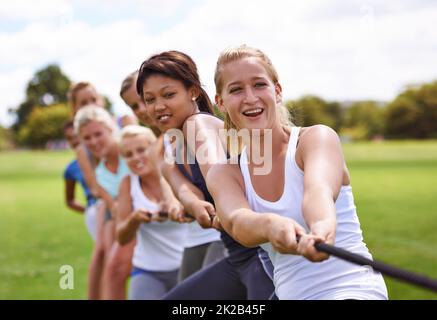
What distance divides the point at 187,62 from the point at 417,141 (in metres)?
43.0

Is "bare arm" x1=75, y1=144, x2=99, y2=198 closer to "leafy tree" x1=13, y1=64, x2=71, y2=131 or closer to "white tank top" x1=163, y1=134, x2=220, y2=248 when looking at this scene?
"white tank top" x1=163, y1=134, x2=220, y2=248

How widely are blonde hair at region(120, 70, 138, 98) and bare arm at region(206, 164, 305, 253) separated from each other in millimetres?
2000

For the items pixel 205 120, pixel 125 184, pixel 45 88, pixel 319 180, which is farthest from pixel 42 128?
pixel 319 180

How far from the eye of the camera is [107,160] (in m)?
5.28

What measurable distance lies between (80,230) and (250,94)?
10899mm

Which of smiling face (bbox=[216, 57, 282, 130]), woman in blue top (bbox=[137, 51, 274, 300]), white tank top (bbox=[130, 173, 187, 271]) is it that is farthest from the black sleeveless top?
white tank top (bbox=[130, 173, 187, 271])

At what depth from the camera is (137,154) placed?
4.25 m

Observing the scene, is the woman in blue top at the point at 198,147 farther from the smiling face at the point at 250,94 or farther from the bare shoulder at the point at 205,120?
the smiling face at the point at 250,94

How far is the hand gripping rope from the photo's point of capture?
1418 mm

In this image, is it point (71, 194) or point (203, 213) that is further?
point (71, 194)

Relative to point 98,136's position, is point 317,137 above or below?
above

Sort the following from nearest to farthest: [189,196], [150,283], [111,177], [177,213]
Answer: [189,196] → [177,213] → [150,283] → [111,177]

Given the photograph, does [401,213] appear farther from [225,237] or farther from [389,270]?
[389,270]

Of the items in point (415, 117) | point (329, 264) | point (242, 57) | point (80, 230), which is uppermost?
point (242, 57)
